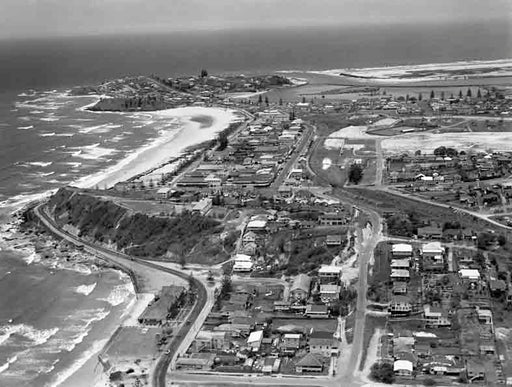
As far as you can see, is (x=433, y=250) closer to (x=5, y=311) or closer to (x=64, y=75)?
(x=5, y=311)

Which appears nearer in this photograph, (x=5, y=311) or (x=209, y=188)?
(x=5, y=311)

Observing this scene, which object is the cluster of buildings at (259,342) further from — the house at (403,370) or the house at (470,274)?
the house at (470,274)

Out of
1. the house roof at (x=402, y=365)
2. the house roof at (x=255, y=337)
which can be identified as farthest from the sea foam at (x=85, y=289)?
the house roof at (x=402, y=365)

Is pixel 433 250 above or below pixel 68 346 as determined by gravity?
above

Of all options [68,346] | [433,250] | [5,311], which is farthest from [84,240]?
[433,250]

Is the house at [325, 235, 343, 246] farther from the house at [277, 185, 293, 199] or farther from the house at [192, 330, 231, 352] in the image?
the house at [277, 185, 293, 199]

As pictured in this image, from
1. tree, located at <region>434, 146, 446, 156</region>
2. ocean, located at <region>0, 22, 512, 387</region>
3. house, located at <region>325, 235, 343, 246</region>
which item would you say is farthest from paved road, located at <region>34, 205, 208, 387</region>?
tree, located at <region>434, 146, 446, 156</region>

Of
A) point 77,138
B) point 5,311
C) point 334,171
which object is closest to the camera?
point 5,311
